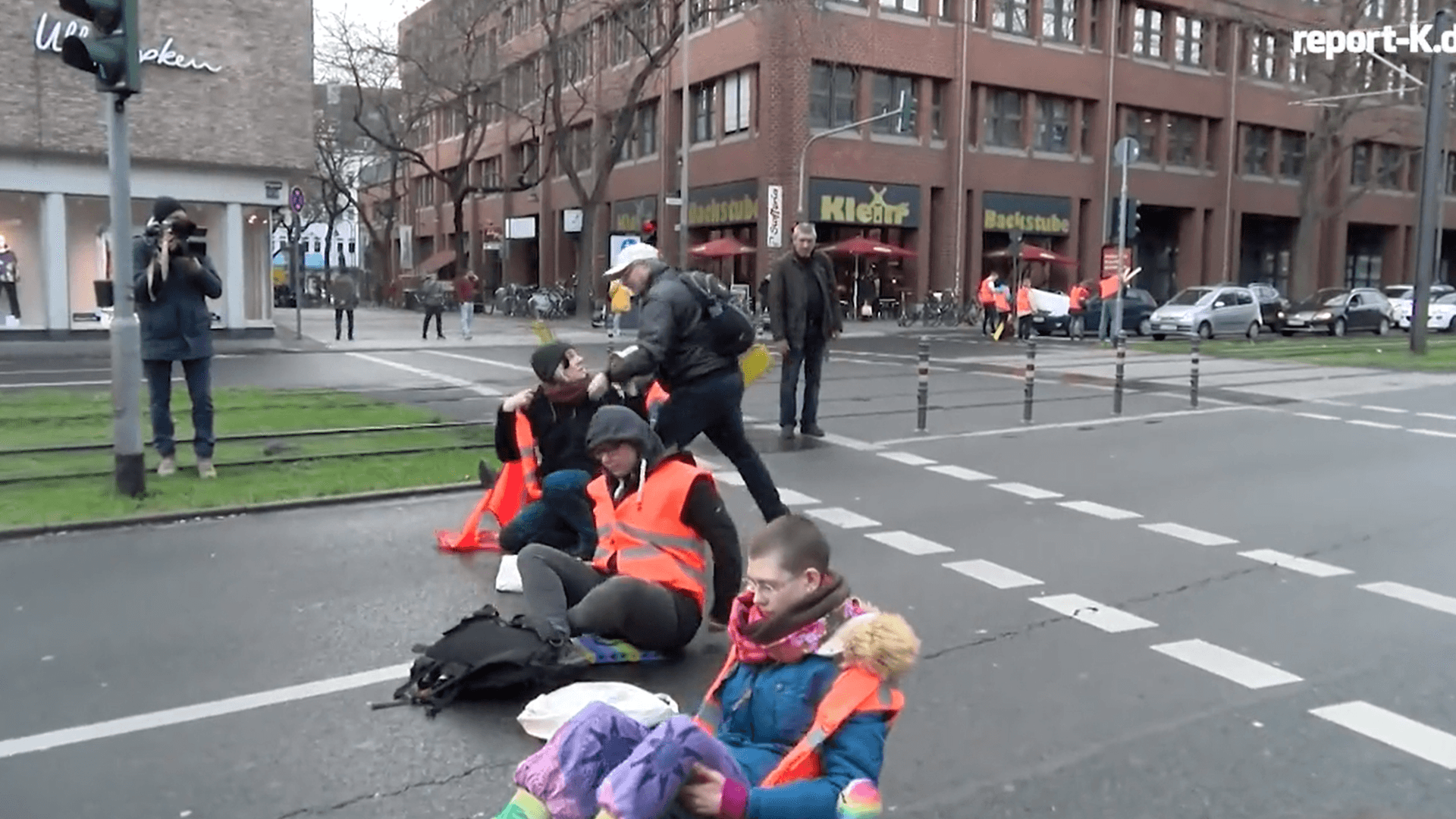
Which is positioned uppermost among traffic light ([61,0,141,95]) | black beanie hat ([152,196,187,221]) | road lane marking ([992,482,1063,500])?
traffic light ([61,0,141,95])

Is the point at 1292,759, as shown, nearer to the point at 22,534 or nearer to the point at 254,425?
the point at 22,534

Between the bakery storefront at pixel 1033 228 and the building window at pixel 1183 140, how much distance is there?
6.92 metres

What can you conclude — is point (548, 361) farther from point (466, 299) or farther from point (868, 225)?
point (868, 225)

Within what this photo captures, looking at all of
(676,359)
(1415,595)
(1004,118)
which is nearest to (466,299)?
(1004,118)

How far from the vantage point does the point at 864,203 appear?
42156 mm

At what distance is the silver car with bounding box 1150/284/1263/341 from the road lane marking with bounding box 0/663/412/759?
110ft

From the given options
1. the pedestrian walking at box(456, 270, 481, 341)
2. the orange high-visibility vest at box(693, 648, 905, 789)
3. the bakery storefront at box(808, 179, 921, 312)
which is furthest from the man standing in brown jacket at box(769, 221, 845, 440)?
the bakery storefront at box(808, 179, 921, 312)

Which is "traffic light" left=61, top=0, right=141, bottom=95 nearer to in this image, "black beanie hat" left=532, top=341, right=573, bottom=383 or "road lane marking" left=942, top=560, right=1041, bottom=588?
"black beanie hat" left=532, top=341, right=573, bottom=383

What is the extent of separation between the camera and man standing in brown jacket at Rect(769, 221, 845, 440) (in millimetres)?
12422

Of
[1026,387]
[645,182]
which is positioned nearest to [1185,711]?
[1026,387]

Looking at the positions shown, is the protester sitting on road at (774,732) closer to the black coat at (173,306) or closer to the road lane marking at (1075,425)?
the black coat at (173,306)

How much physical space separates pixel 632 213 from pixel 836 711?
157ft

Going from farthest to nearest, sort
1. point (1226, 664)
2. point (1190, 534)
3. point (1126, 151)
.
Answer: point (1126, 151) < point (1190, 534) < point (1226, 664)

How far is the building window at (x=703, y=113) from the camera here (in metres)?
44.5
